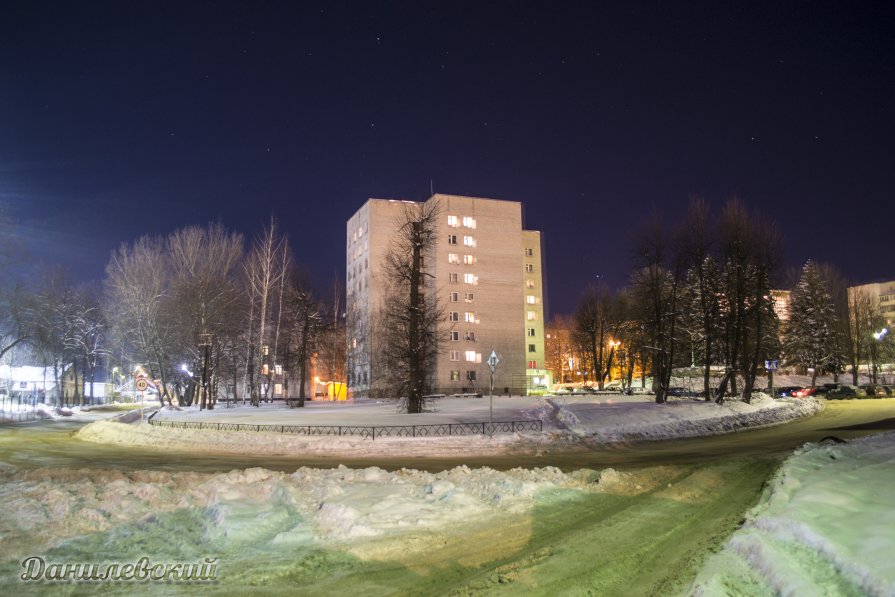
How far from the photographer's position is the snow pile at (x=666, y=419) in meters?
30.3

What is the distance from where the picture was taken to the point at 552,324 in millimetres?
142000

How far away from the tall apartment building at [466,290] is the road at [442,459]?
5265cm

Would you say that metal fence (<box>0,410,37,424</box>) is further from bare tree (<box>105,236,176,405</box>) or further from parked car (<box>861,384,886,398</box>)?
parked car (<box>861,384,886,398</box>)

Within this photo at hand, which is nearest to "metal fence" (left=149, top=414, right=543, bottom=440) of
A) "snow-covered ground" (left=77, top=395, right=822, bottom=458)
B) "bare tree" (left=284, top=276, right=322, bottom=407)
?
"snow-covered ground" (left=77, top=395, right=822, bottom=458)

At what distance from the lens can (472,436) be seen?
27719mm

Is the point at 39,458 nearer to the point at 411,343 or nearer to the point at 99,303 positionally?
the point at 411,343

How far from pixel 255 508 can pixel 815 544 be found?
8.07 meters

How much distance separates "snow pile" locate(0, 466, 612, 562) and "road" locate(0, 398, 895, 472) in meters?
6.23

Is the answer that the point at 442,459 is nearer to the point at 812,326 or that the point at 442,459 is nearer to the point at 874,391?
the point at 874,391

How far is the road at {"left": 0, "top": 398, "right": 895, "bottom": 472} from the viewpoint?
2005 cm

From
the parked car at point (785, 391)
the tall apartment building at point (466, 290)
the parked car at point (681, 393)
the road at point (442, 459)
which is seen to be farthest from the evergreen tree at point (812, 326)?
the road at point (442, 459)

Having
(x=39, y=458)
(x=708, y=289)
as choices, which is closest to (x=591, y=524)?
(x=39, y=458)

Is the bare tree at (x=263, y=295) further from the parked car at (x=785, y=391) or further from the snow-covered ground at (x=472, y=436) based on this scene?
the parked car at (x=785, y=391)

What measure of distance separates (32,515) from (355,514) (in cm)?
496
